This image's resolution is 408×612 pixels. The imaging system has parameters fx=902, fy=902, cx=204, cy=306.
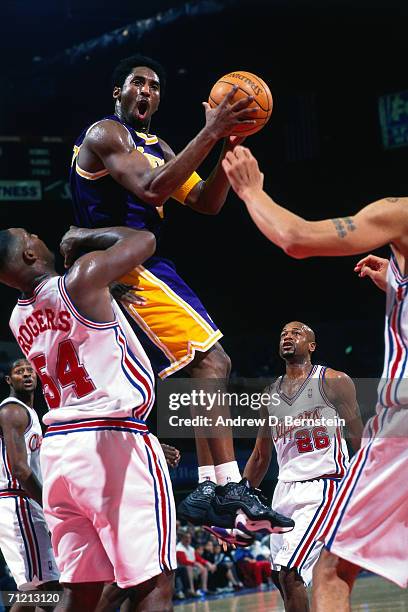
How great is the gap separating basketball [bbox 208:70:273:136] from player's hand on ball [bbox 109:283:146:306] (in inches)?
38.0

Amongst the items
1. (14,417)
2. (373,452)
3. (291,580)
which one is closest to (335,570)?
(373,452)

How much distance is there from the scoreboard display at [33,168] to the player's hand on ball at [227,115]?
12.7 meters

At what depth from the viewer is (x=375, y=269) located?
16.1 feet

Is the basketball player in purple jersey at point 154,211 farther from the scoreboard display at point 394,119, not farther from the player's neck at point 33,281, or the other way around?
the scoreboard display at point 394,119

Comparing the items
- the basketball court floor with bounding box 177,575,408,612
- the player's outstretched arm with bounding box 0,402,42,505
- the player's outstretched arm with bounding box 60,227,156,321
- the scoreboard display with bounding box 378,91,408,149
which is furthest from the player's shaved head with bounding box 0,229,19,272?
the scoreboard display with bounding box 378,91,408,149

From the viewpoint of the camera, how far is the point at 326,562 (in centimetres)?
355

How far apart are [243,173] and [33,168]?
1325 centimetres

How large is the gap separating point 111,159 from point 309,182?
13648 mm

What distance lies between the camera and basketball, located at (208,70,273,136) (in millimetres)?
4191

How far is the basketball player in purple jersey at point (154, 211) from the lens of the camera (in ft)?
13.8

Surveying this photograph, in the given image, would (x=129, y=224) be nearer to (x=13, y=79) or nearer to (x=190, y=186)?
(x=190, y=186)

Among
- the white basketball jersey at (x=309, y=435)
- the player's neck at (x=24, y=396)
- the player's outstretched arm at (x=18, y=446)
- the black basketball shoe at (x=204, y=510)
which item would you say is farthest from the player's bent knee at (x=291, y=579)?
the black basketball shoe at (x=204, y=510)

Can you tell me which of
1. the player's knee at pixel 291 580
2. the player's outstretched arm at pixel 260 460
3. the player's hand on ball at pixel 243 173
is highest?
the player's hand on ball at pixel 243 173

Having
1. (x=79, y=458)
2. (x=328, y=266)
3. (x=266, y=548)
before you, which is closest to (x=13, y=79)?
(x=328, y=266)
